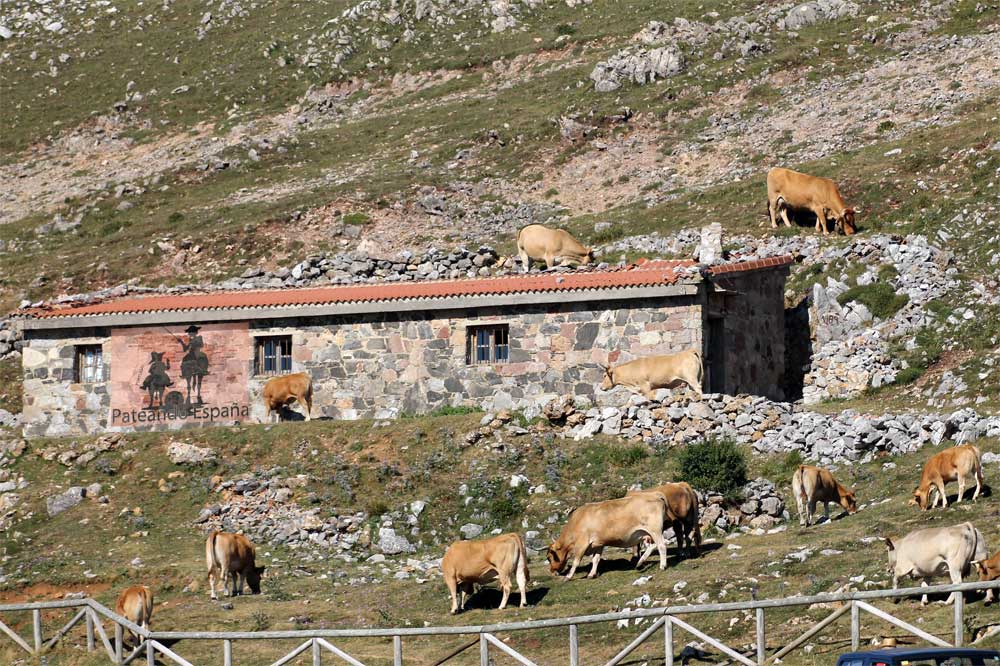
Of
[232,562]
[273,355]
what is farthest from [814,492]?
[273,355]

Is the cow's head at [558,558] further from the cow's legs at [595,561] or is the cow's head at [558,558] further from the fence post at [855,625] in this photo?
the fence post at [855,625]

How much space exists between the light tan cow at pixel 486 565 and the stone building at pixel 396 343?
12.1m

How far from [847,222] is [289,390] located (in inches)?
692

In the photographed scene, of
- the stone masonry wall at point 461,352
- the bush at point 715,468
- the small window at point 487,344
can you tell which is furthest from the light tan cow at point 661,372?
the bush at point 715,468

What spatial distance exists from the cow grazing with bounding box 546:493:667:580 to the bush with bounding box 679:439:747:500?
11.6 ft

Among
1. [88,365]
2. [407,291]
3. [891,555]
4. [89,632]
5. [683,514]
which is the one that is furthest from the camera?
[88,365]

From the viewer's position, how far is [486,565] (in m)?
28.2

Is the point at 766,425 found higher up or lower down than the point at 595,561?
higher up

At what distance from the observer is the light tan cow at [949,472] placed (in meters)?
28.9

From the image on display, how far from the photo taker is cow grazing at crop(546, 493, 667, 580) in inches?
1145

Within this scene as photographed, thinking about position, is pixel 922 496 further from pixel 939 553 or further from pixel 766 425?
pixel 766 425

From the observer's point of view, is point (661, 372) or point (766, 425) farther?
point (661, 372)

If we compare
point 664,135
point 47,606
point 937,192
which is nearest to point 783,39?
point 664,135

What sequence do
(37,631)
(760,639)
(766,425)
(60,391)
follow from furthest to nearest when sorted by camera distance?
1. (60,391)
2. (766,425)
3. (37,631)
4. (760,639)
